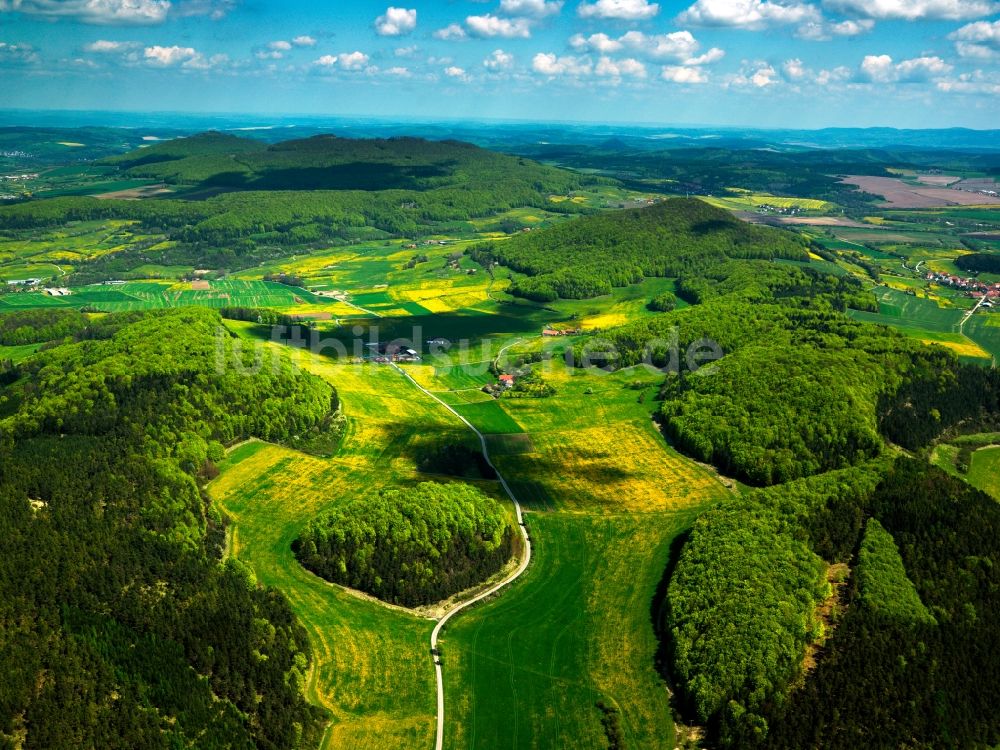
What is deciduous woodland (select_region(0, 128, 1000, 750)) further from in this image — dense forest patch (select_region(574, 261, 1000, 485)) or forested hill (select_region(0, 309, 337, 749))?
dense forest patch (select_region(574, 261, 1000, 485))

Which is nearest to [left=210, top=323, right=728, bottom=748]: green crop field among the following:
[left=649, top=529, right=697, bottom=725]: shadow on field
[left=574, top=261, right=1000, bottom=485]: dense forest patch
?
[left=649, top=529, right=697, bottom=725]: shadow on field

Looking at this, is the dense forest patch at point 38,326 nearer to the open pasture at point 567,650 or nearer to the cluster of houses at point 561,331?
the cluster of houses at point 561,331

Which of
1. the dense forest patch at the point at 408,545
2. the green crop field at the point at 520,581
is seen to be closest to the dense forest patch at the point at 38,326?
the green crop field at the point at 520,581

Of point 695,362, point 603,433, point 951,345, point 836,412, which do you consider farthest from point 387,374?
point 951,345

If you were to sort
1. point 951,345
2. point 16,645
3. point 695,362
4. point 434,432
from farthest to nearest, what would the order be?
point 951,345 → point 695,362 → point 434,432 → point 16,645

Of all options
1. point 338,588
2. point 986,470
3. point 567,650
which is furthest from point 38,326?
point 986,470

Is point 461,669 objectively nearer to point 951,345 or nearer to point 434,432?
point 434,432

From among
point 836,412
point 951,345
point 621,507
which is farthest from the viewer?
point 951,345

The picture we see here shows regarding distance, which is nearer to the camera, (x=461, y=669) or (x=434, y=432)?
(x=461, y=669)
